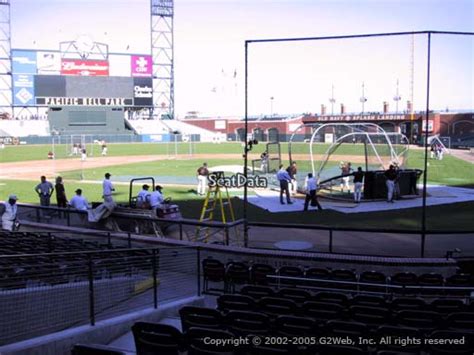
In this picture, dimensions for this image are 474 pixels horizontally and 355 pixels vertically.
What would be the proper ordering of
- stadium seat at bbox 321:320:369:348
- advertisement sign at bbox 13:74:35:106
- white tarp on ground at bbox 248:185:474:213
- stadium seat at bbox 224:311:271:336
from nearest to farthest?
stadium seat at bbox 321:320:369:348 < stadium seat at bbox 224:311:271:336 < white tarp on ground at bbox 248:185:474:213 < advertisement sign at bbox 13:74:35:106

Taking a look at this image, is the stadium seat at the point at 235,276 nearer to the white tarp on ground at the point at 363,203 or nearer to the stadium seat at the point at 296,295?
the stadium seat at the point at 296,295

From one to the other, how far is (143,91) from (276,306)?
8894 centimetres

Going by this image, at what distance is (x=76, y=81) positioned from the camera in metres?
85.9

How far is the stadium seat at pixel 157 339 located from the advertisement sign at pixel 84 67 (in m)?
89.6

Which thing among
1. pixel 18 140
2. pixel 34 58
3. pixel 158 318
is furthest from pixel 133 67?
pixel 158 318

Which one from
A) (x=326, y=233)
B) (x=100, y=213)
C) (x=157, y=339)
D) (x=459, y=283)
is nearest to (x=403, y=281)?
(x=459, y=283)

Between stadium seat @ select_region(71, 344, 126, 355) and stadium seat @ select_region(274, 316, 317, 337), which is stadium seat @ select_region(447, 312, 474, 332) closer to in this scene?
stadium seat @ select_region(274, 316, 317, 337)

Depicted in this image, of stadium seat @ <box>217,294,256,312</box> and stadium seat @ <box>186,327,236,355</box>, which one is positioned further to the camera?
stadium seat @ <box>217,294,256,312</box>

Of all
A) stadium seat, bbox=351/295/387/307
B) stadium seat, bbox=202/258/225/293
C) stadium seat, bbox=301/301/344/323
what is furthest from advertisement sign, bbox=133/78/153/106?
stadium seat, bbox=301/301/344/323

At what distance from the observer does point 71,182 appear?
31.8m

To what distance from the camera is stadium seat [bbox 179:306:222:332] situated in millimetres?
6008

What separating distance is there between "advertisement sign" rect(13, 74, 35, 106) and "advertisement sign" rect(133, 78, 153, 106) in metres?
16.7

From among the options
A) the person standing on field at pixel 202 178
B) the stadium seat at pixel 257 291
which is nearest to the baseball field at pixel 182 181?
the person standing on field at pixel 202 178

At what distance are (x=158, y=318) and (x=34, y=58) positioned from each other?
90.5 meters
